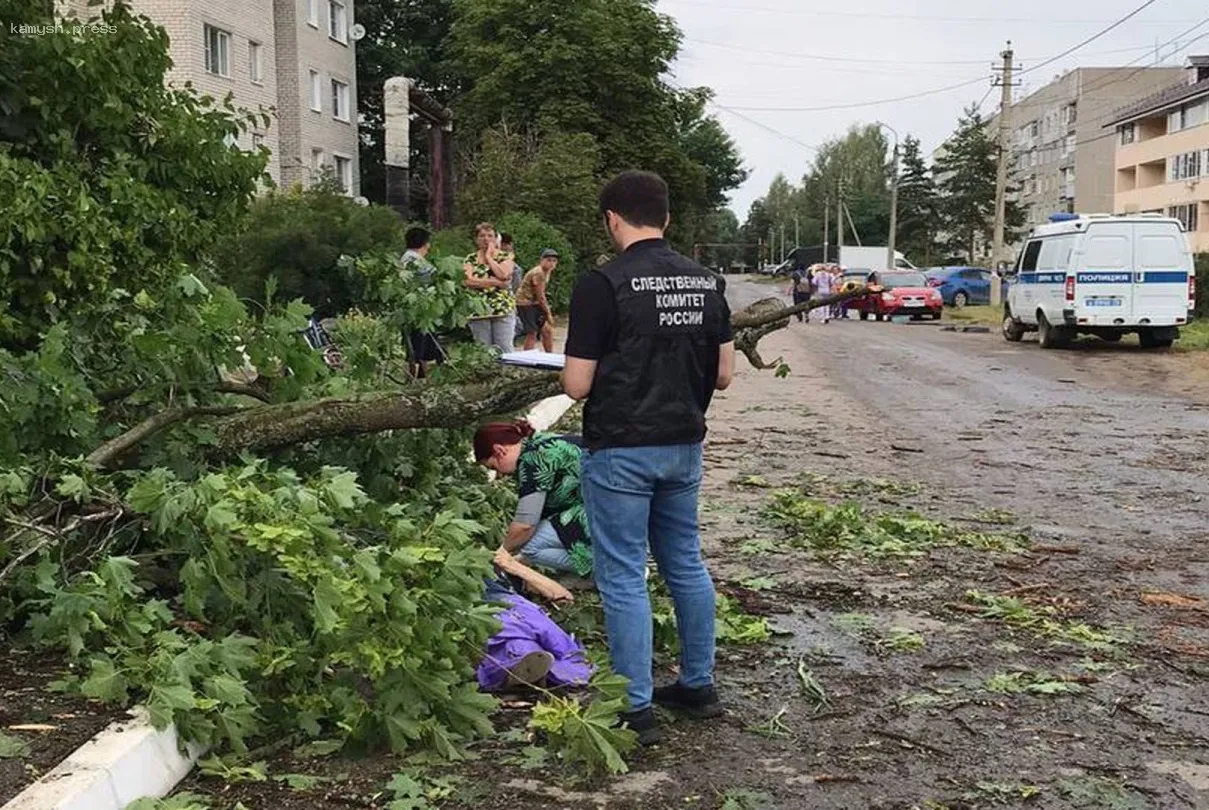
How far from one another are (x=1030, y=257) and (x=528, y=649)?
21.4 m

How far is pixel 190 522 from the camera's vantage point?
397 cm

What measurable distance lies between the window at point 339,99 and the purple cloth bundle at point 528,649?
3851 centimetres

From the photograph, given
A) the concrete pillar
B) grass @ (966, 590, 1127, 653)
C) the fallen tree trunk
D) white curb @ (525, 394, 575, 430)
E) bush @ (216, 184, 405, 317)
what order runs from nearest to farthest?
grass @ (966, 590, 1127, 653)
the fallen tree trunk
white curb @ (525, 394, 575, 430)
bush @ (216, 184, 405, 317)
the concrete pillar

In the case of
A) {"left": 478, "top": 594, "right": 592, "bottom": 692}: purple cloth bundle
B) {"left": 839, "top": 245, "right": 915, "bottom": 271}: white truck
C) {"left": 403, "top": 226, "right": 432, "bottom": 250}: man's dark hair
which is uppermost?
{"left": 839, "top": 245, "right": 915, "bottom": 271}: white truck

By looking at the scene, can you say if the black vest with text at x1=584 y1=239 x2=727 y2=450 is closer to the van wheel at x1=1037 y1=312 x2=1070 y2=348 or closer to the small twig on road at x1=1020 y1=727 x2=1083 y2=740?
the small twig on road at x1=1020 y1=727 x2=1083 y2=740

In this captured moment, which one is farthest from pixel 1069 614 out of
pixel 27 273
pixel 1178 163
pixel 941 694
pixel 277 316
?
pixel 1178 163

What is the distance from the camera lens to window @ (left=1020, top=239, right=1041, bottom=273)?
2342cm

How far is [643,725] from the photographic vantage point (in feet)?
12.8

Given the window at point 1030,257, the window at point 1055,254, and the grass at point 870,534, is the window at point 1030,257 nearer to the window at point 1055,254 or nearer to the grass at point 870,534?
the window at point 1055,254

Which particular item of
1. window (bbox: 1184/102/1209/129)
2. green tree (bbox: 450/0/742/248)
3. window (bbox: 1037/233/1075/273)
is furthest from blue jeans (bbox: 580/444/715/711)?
window (bbox: 1184/102/1209/129)

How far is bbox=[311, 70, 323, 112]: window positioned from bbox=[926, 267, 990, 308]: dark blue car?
24.4 meters

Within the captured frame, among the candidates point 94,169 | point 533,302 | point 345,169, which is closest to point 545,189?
point 345,169

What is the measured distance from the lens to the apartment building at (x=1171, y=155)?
196 ft

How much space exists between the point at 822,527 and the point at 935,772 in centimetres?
337
